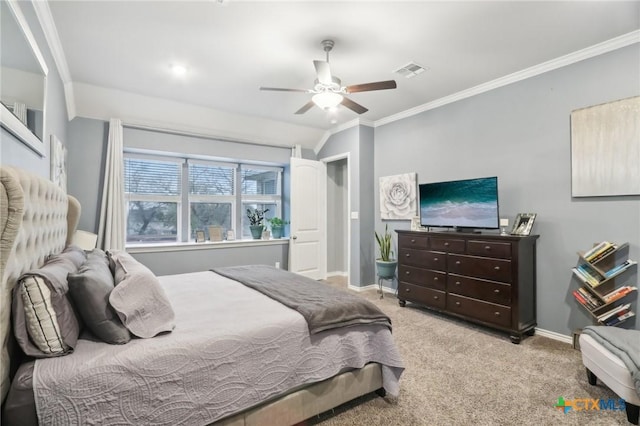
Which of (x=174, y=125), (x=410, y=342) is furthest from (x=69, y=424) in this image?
(x=174, y=125)

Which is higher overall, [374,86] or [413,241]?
[374,86]

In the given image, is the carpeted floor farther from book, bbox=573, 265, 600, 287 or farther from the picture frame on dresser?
the picture frame on dresser

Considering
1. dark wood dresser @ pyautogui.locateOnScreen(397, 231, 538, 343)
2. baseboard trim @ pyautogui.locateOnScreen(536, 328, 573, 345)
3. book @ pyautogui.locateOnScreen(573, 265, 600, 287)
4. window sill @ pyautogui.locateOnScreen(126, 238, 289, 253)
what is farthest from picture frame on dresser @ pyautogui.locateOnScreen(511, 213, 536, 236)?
window sill @ pyautogui.locateOnScreen(126, 238, 289, 253)

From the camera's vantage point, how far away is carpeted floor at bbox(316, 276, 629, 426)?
1.84 meters

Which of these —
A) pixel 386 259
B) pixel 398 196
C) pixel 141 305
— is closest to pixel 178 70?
pixel 141 305

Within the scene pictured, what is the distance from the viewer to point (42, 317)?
124 centimetres

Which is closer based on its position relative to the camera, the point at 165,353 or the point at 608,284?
the point at 165,353

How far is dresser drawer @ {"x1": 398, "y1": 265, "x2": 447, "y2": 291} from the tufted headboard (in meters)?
3.50

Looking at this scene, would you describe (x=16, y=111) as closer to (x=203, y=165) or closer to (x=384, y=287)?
(x=203, y=165)

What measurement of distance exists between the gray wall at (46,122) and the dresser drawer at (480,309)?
3.79 meters

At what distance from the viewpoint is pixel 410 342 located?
2.92 meters

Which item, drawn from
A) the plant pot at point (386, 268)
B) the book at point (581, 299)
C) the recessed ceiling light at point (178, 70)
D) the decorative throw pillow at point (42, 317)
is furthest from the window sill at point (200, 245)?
the book at point (581, 299)

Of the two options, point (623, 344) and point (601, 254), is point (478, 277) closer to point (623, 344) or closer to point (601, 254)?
point (601, 254)

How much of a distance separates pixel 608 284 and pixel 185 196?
5199 millimetres
